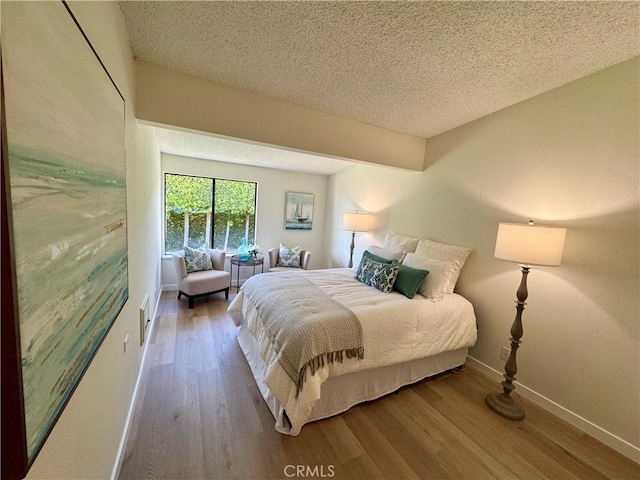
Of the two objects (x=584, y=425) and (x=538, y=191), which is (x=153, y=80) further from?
(x=584, y=425)

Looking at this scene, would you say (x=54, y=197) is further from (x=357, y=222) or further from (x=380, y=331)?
(x=357, y=222)

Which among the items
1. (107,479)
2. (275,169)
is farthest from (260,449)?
(275,169)

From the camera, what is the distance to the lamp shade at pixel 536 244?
5.58 feet

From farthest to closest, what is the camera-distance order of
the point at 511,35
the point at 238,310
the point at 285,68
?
1. the point at 238,310
2. the point at 285,68
3. the point at 511,35

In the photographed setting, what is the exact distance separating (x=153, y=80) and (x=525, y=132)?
3076mm

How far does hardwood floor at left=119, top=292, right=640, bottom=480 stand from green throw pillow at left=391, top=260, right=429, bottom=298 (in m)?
0.84

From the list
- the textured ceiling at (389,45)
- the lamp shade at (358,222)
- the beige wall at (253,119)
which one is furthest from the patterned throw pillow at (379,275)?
the textured ceiling at (389,45)

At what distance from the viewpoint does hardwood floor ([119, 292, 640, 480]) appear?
145cm

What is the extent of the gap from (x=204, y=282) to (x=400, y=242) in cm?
285

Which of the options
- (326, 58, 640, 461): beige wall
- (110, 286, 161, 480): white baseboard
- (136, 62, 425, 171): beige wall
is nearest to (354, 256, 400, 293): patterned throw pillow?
(326, 58, 640, 461): beige wall

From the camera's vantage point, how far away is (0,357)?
46 centimetres

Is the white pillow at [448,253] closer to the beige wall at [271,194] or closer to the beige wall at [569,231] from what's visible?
the beige wall at [569,231]

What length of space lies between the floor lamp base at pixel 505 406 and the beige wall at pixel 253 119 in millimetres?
2450

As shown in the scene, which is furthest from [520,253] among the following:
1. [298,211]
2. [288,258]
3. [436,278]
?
[298,211]
